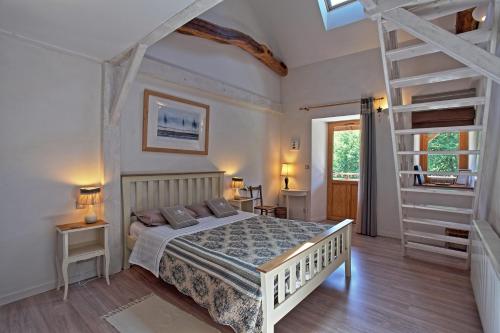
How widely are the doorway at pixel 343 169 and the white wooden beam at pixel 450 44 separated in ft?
11.3

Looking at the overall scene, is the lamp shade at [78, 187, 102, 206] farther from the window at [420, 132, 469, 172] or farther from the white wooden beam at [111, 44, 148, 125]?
the window at [420, 132, 469, 172]

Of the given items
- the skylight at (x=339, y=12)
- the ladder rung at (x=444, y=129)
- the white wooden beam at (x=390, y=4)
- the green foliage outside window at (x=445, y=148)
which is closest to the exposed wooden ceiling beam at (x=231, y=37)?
the skylight at (x=339, y=12)

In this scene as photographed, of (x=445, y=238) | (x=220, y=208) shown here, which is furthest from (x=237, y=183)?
(x=445, y=238)

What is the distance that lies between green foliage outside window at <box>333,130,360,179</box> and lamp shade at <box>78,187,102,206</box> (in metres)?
4.63

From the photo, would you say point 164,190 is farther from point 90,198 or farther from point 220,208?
point 90,198

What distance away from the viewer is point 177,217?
3068 mm

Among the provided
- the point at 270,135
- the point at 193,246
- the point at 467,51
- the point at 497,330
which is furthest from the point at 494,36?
the point at 270,135

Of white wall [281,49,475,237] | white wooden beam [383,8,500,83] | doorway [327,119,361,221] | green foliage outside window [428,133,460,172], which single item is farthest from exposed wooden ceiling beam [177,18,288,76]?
green foliage outside window [428,133,460,172]

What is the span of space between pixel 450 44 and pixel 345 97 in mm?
3148

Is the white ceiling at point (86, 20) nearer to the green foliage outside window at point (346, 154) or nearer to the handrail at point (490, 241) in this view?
the handrail at point (490, 241)

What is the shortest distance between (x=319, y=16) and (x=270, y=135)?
236 centimetres

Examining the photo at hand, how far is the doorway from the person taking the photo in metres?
5.47

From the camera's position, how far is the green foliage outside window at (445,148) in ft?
13.4

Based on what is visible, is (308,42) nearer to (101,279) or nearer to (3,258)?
(101,279)
